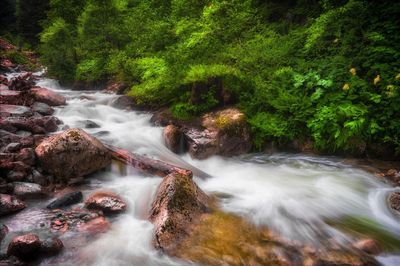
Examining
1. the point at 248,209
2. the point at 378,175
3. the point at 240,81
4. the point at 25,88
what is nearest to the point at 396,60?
the point at 378,175

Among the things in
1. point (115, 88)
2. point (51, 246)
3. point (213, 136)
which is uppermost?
point (115, 88)

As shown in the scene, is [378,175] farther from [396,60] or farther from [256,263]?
[256,263]

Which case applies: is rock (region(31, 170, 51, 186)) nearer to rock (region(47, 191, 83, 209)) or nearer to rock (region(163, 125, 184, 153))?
Answer: rock (region(47, 191, 83, 209))

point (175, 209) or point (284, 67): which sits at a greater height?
point (284, 67)

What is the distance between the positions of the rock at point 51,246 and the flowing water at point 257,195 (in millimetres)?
138

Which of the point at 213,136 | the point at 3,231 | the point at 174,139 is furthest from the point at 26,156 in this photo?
the point at 213,136

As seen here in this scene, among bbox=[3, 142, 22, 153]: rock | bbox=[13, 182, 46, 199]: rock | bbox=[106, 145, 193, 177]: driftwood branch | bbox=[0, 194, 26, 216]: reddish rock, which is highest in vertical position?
bbox=[3, 142, 22, 153]: rock

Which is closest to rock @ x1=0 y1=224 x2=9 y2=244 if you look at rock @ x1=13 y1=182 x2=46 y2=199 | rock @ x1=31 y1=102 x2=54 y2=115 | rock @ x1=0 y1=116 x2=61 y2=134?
rock @ x1=13 y1=182 x2=46 y2=199

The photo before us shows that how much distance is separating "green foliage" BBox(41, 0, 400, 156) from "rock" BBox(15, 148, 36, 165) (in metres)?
4.27

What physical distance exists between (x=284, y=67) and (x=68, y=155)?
6241mm

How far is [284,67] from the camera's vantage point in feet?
30.1

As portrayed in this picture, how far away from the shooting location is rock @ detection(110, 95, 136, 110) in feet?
39.2

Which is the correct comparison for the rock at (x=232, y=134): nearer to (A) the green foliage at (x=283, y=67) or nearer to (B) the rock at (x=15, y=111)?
(A) the green foliage at (x=283, y=67)

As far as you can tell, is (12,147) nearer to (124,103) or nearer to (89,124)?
(89,124)
